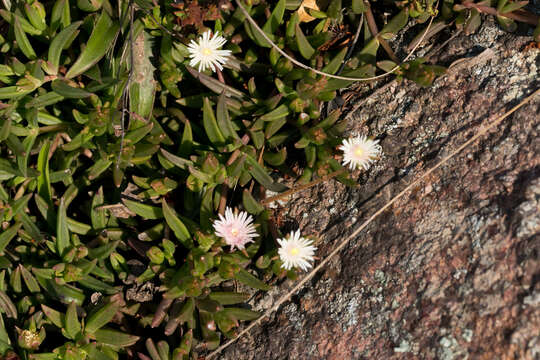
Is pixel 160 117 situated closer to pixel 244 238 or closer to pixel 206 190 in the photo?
pixel 206 190

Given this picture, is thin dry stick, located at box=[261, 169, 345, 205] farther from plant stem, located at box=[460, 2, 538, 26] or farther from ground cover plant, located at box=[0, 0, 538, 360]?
plant stem, located at box=[460, 2, 538, 26]

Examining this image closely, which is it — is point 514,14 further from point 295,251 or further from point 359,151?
point 295,251

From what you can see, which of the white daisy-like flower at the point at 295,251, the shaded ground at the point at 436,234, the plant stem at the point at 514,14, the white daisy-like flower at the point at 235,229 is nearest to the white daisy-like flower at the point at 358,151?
the shaded ground at the point at 436,234

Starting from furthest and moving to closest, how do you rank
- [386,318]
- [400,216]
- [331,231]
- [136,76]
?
[136,76]
[331,231]
[400,216]
[386,318]

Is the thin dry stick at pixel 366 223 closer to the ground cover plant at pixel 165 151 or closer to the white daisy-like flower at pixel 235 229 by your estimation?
the ground cover plant at pixel 165 151

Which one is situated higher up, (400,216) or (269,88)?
(269,88)

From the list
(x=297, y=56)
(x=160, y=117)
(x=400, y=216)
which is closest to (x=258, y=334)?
(x=400, y=216)
